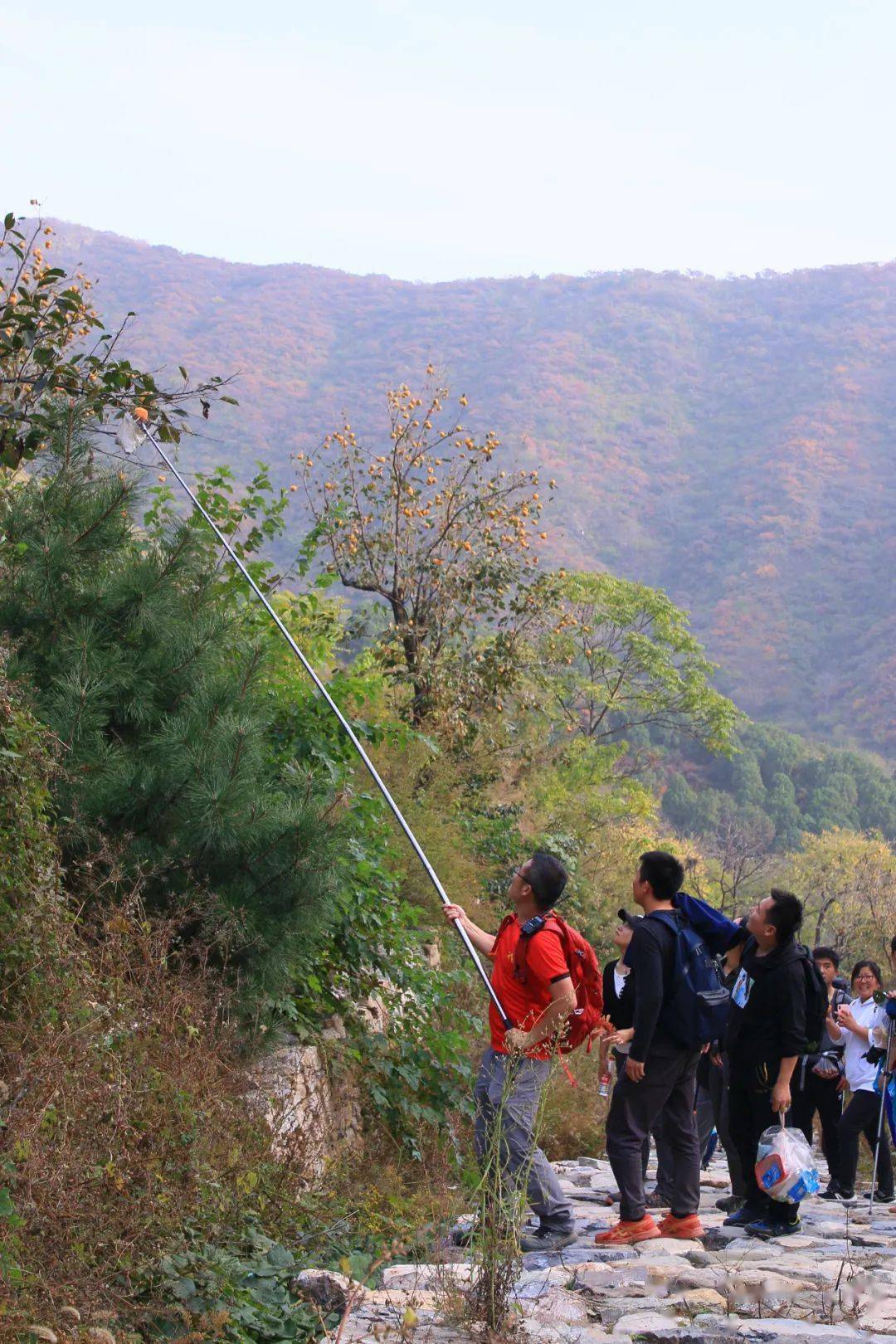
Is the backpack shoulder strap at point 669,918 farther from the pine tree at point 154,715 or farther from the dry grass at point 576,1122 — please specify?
the dry grass at point 576,1122

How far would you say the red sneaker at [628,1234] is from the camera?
6348mm

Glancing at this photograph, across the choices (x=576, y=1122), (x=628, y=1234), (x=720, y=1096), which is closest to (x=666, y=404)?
(x=576, y=1122)

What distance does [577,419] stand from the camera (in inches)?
3693

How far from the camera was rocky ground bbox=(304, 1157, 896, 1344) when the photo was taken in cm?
441

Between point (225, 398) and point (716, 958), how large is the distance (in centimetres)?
357

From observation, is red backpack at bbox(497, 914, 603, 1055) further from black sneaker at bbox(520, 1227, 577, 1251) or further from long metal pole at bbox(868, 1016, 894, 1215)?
long metal pole at bbox(868, 1016, 894, 1215)

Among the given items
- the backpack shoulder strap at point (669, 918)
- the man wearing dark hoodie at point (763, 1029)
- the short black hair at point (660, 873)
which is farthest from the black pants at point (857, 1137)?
the short black hair at point (660, 873)

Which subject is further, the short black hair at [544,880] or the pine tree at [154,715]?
the pine tree at [154,715]

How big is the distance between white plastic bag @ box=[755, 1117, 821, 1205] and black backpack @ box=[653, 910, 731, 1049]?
55cm

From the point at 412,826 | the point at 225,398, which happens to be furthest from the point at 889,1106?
the point at 412,826

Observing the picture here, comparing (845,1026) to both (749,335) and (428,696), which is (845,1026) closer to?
(428,696)

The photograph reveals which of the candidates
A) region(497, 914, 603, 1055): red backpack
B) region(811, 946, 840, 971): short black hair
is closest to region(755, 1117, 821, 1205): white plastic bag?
region(497, 914, 603, 1055): red backpack

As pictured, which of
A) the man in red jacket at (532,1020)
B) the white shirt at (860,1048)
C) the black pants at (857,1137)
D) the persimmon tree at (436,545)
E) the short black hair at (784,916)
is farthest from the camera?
the persimmon tree at (436,545)

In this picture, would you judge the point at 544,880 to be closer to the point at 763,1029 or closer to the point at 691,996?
the point at 691,996
